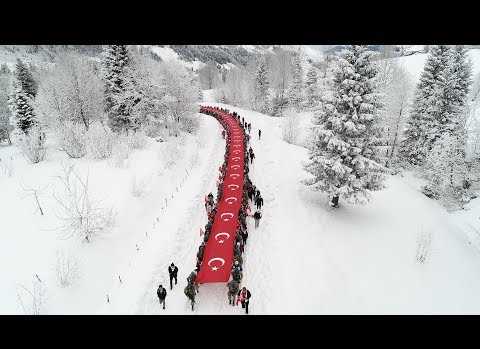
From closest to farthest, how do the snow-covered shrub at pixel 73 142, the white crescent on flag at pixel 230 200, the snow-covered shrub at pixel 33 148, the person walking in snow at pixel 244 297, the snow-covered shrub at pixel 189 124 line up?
the person walking in snow at pixel 244 297
the white crescent on flag at pixel 230 200
the snow-covered shrub at pixel 33 148
the snow-covered shrub at pixel 73 142
the snow-covered shrub at pixel 189 124

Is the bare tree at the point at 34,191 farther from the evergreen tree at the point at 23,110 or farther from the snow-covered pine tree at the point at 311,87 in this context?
the snow-covered pine tree at the point at 311,87

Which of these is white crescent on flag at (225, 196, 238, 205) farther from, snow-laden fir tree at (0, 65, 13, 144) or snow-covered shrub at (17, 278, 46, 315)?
snow-laden fir tree at (0, 65, 13, 144)

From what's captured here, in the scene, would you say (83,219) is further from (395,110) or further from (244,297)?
(395,110)

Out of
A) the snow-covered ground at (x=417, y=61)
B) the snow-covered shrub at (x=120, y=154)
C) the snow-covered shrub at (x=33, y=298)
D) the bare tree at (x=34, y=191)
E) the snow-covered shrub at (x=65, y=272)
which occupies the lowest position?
the snow-covered shrub at (x=33, y=298)

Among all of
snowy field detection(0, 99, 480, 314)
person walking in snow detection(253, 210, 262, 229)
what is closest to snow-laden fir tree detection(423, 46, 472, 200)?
snowy field detection(0, 99, 480, 314)

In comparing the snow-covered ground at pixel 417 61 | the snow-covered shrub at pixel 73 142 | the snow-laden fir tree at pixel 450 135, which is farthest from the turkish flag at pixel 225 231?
the snow-covered ground at pixel 417 61
